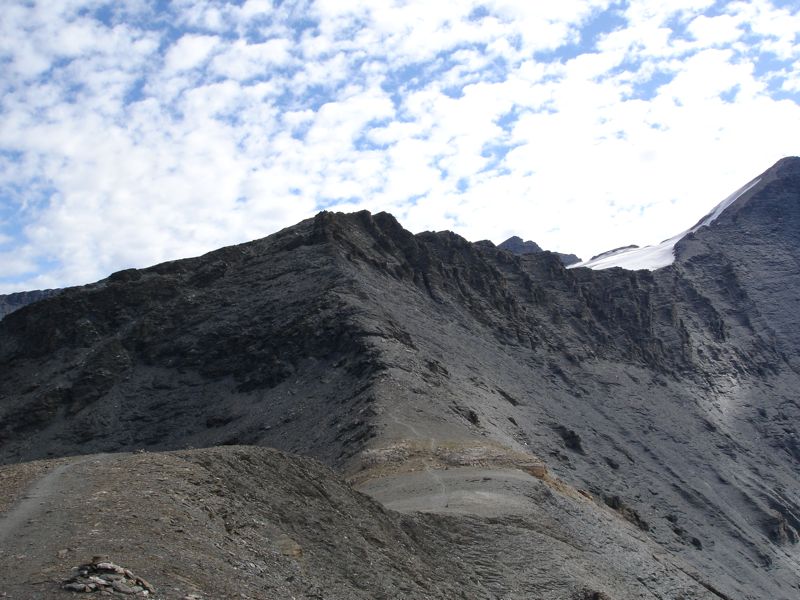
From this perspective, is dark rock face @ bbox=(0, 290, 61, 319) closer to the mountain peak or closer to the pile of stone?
the mountain peak

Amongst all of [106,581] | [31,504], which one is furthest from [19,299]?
[106,581]

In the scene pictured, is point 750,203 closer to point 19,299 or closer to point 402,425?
point 402,425

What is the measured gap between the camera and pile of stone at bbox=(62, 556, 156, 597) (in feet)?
40.9

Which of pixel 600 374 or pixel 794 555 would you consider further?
pixel 600 374

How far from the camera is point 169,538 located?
49.9 feet

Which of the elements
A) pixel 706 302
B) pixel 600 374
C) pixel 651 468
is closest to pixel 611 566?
pixel 651 468

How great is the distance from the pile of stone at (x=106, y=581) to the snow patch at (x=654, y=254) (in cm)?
12867

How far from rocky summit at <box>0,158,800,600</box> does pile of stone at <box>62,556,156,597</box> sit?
0.06 metres

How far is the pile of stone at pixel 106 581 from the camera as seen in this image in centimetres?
1248

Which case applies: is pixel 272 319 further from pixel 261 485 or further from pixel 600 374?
pixel 261 485

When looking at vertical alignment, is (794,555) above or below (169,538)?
below

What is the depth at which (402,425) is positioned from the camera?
132 feet

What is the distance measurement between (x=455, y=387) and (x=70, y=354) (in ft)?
100

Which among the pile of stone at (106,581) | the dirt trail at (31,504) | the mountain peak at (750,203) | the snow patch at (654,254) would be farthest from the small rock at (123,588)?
the snow patch at (654,254)
